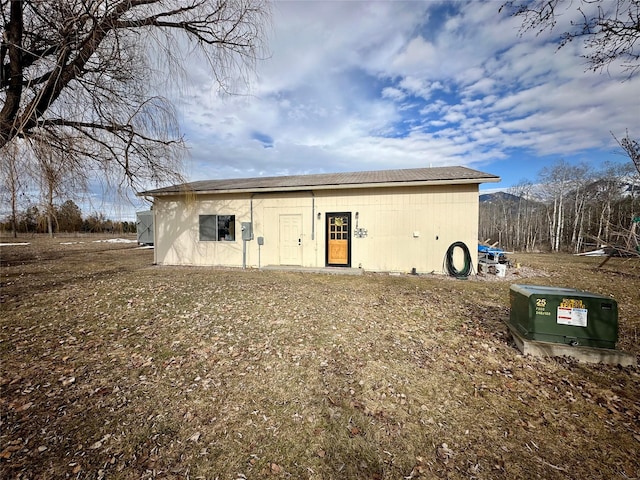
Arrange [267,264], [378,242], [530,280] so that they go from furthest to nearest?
[267,264] → [378,242] → [530,280]

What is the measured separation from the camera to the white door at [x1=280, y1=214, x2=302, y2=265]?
Answer: 9969 mm

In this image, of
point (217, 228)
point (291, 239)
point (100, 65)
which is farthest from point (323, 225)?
point (100, 65)

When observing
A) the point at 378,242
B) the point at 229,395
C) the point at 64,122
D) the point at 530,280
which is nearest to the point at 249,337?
the point at 229,395

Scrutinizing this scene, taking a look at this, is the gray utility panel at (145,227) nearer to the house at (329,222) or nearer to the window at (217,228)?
the house at (329,222)

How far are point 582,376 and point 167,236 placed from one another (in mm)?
12455

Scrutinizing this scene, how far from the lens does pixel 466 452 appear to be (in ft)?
6.80

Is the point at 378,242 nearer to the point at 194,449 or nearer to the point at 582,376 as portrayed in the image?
the point at 582,376

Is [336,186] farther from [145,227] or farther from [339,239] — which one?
[145,227]

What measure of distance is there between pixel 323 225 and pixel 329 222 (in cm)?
25

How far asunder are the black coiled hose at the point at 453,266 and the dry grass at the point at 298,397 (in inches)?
133

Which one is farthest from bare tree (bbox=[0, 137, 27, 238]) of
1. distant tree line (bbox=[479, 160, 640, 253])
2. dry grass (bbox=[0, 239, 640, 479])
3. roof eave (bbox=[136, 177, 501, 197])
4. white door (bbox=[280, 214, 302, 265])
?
distant tree line (bbox=[479, 160, 640, 253])

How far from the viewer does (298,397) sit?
2703mm

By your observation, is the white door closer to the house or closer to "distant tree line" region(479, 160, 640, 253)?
the house

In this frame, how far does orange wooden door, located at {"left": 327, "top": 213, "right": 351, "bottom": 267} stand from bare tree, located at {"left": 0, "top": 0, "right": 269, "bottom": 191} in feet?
17.9
